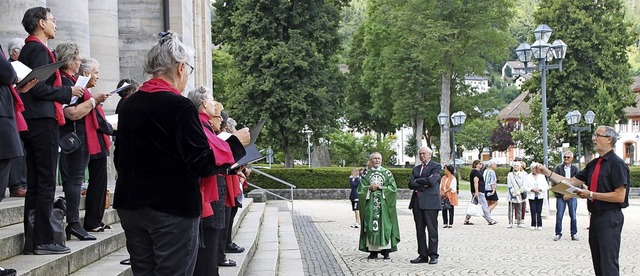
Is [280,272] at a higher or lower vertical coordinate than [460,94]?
lower

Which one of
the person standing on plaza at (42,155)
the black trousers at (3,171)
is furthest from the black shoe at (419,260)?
the black trousers at (3,171)

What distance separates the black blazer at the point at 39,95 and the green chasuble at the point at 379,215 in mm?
8528

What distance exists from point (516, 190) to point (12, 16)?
15253 mm

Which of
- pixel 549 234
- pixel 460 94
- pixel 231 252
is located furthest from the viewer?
pixel 460 94

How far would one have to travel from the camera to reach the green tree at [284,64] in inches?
1778

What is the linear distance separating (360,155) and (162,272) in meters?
62.5

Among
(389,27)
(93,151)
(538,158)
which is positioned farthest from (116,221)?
(389,27)

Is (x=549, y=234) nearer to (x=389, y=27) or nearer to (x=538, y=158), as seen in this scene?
(x=538, y=158)

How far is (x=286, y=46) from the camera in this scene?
45.1 metres

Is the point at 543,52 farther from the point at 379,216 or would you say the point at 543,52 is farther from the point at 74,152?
the point at 74,152

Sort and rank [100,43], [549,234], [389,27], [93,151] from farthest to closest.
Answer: [389,27] < [549,234] < [100,43] < [93,151]

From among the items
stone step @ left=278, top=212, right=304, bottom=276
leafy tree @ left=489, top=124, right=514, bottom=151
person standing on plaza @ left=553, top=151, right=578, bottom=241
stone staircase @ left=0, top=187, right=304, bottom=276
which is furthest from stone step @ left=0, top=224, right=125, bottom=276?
leafy tree @ left=489, top=124, right=514, bottom=151

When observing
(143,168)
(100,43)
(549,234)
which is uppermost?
(100,43)

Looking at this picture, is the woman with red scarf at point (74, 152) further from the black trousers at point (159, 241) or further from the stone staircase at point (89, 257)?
the black trousers at point (159, 241)
